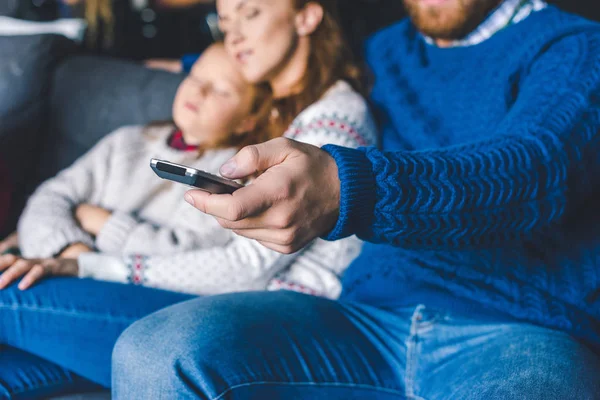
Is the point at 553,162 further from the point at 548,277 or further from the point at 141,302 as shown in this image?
the point at 141,302

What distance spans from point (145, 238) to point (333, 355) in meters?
0.56

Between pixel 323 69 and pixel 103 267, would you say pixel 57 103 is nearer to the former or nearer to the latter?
pixel 103 267

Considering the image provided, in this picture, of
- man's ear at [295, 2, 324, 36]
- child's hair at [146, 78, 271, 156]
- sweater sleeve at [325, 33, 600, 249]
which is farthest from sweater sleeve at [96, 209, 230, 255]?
→ sweater sleeve at [325, 33, 600, 249]

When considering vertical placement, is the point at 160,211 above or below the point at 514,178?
below

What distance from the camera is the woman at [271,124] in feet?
3.48

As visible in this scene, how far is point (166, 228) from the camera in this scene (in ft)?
4.24

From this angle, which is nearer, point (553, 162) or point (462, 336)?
point (553, 162)

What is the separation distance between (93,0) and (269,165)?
2358mm

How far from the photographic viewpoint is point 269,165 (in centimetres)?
61

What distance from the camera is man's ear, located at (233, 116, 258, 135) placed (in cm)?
139

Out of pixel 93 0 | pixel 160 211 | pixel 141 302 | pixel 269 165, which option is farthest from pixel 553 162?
pixel 93 0

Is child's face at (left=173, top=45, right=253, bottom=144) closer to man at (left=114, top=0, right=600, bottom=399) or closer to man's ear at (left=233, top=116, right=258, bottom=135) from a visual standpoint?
man's ear at (left=233, top=116, right=258, bottom=135)

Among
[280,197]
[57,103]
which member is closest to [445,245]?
[280,197]

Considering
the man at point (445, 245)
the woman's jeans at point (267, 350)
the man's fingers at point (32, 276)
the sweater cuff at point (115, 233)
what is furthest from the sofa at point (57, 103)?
the man at point (445, 245)
